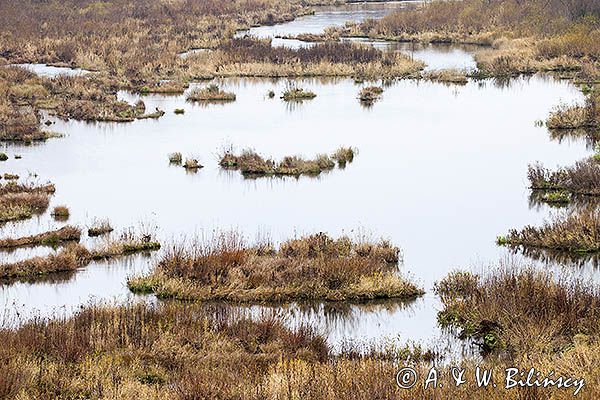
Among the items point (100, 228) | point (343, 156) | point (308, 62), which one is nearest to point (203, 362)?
point (100, 228)

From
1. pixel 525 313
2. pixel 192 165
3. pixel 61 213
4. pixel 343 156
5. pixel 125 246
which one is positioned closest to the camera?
pixel 525 313

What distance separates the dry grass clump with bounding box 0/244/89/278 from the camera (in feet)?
90.1

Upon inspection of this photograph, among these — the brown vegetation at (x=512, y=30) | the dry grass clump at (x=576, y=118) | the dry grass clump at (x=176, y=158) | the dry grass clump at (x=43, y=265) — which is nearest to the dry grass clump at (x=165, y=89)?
the dry grass clump at (x=176, y=158)

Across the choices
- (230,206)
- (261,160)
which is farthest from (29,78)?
(230,206)

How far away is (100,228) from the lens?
31.8 meters

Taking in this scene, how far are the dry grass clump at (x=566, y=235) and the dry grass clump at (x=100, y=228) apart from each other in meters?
12.8

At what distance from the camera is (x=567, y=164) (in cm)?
3919

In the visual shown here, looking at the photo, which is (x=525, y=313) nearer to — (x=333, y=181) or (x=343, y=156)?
(x=333, y=181)

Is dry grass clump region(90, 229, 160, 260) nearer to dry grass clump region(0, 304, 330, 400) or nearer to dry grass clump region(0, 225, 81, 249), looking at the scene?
dry grass clump region(0, 225, 81, 249)

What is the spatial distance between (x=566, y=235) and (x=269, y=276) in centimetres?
940

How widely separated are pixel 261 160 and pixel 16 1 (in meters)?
65.5

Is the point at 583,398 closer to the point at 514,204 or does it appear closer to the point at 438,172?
the point at 514,204

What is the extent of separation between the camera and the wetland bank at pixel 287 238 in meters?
18.8

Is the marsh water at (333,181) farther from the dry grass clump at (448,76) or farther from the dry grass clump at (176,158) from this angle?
the dry grass clump at (448,76)
